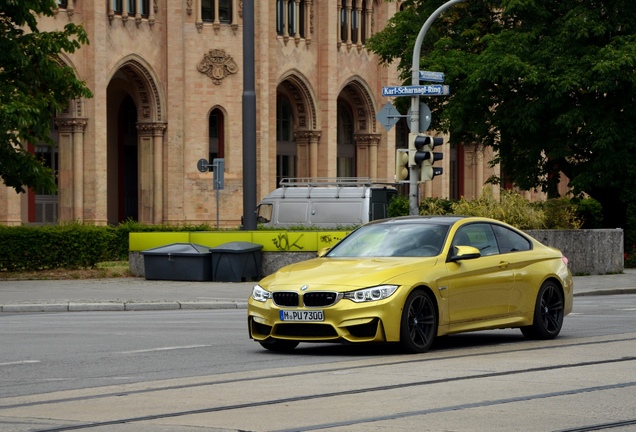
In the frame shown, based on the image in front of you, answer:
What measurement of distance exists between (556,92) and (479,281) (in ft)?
70.8

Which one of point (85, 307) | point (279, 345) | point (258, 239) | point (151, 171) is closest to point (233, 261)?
Answer: point (258, 239)

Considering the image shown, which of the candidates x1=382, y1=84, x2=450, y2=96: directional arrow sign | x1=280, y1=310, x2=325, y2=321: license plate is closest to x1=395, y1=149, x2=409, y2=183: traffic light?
x1=382, y1=84, x2=450, y2=96: directional arrow sign

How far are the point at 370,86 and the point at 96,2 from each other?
657 inches

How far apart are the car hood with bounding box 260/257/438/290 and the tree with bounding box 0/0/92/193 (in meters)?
16.2

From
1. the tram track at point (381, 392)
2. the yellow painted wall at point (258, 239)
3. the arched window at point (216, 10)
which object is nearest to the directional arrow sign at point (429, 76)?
the yellow painted wall at point (258, 239)

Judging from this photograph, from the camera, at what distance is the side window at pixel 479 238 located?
14.5 metres

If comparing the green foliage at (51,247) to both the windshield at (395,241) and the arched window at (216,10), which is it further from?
the arched window at (216,10)

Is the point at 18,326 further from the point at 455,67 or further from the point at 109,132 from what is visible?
the point at 109,132

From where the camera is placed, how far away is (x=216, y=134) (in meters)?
56.5

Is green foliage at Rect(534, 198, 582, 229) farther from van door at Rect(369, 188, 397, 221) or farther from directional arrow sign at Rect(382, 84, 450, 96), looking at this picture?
directional arrow sign at Rect(382, 84, 450, 96)

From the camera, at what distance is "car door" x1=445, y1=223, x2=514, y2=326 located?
45.4 ft

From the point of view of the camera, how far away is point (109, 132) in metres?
60.2

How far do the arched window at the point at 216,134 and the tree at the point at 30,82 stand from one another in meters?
25.0

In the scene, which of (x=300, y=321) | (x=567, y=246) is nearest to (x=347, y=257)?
(x=300, y=321)
